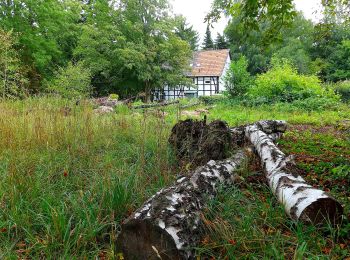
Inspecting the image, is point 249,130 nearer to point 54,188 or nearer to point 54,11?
point 54,188

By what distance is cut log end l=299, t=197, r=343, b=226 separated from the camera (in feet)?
7.04

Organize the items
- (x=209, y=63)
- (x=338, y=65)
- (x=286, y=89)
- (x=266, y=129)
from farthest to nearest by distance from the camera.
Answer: (x=209, y=63)
(x=338, y=65)
(x=286, y=89)
(x=266, y=129)

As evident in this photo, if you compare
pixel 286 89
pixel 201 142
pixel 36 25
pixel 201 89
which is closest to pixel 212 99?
pixel 286 89

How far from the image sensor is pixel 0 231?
217 cm

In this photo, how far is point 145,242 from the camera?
6.10 ft

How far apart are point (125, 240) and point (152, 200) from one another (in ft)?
1.13

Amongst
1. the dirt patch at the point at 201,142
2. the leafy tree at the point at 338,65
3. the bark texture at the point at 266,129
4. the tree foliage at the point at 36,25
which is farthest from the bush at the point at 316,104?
the leafy tree at the point at 338,65

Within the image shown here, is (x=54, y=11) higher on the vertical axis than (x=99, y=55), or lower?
higher

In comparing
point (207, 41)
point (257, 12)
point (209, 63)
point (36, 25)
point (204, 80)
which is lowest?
point (204, 80)

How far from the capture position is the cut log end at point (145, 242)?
1.79 m

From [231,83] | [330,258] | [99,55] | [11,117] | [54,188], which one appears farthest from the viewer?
[99,55]

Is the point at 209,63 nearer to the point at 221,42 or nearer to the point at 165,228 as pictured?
the point at 221,42

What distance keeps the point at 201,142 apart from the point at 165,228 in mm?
2195

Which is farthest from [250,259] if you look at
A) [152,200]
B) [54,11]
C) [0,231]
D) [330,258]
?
[54,11]
